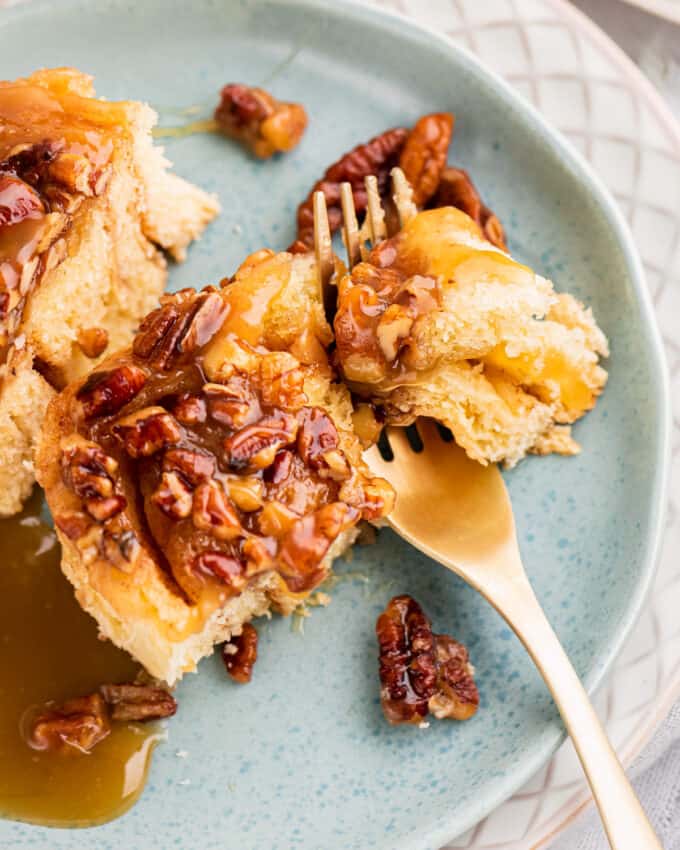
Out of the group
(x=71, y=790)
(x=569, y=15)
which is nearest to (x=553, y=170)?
(x=569, y=15)

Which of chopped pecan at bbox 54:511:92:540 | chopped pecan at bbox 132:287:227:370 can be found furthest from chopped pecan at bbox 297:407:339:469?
chopped pecan at bbox 54:511:92:540

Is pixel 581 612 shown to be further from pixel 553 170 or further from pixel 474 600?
pixel 553 170

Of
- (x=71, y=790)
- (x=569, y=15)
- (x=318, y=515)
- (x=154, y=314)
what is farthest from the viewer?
(x=569, y=15)

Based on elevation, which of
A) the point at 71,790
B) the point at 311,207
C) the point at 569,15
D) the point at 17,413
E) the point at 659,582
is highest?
the point at 569,15

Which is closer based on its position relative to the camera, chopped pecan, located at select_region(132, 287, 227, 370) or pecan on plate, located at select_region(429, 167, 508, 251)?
chopped pecan, located at select_region(132, 287, 227, 370)

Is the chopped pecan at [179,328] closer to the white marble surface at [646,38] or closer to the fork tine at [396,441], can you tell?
the fork tine at [396,441]

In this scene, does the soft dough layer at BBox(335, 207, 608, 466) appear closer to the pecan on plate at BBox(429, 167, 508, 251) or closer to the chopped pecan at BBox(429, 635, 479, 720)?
the pecan on plate at BBox(429, 167, 508, 251)

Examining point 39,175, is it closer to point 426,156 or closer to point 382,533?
point 426,156
